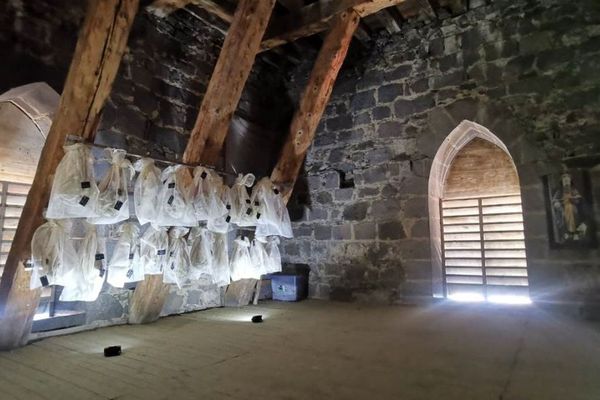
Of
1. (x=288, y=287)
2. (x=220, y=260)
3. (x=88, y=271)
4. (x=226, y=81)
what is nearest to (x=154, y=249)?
(x=88, y=271)

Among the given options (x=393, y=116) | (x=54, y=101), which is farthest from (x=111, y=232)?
(x=393, y=116)

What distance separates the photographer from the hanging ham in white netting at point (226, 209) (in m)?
2.93

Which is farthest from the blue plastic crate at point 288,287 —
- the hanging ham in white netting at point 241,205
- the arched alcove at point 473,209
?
the arched alcove at point 473,209

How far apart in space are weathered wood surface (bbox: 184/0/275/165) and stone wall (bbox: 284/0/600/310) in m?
1.68

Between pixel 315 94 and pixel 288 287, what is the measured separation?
2.00 metres

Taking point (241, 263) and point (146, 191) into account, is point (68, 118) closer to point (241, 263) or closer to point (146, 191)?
point (146, 191)

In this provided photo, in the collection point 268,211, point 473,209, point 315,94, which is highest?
point 315,94

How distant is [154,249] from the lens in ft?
8.84

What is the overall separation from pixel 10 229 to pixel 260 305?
2159 millimetres

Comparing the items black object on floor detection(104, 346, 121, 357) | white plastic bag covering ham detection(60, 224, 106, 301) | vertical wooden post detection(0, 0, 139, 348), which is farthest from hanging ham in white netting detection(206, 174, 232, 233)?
black object on floor detection(104, 346, 121, 357)

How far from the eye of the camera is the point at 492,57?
3502 millimetres

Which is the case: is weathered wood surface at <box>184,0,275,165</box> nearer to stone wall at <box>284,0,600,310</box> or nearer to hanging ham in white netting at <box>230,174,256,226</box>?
hanging ham in white netting at <box>230,174,256,226</box>

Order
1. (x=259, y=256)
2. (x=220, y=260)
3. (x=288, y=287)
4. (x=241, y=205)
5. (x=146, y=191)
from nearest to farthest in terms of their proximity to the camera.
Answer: (x=146, y=191), (x=220, y=260), (x=241, y=205), (x=259, y=256), (x=288, y=287)

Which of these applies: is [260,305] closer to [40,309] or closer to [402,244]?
[402,244]
